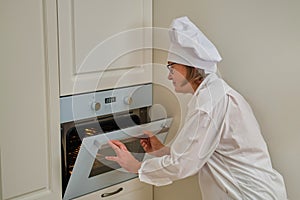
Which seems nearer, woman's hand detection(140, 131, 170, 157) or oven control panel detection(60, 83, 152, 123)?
oven control panel detection(60, 83, 152, 123)

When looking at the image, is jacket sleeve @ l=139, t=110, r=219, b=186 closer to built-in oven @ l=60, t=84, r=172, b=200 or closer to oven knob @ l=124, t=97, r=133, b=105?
built-in oven @ l=60, t=84, r=172, b=200

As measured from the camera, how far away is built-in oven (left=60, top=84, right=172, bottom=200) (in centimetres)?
162

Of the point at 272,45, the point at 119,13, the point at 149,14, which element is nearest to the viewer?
the point at 272,45

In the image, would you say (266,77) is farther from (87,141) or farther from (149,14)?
(87,141)

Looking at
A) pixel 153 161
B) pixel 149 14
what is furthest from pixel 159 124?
pixel 149 14

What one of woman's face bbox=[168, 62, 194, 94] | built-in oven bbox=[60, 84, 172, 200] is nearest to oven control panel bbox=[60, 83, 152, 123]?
built-in oven bbox=[60, 84, 172, 200]

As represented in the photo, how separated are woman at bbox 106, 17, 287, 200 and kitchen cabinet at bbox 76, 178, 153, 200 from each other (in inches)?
11.3

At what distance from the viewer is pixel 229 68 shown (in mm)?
1735

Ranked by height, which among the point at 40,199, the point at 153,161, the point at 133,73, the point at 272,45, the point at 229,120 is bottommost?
the point at 40,199

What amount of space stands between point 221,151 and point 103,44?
0.58 metres

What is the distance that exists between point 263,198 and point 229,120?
0.28 m

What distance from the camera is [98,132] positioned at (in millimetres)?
1701

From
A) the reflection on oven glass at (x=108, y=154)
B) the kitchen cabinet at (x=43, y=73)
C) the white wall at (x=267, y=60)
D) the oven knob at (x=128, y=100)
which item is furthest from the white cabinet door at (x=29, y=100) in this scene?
the white wall at (x=267, y=60)

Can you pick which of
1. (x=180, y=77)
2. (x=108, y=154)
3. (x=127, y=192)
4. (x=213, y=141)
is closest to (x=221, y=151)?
(x=213, y=141)
